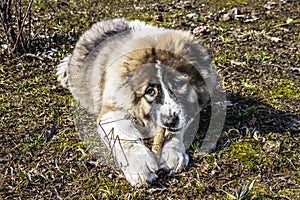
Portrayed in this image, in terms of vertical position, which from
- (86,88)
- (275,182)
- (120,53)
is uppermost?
(120,53)

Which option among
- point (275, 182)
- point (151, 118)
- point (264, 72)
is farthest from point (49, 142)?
point (264, 72)

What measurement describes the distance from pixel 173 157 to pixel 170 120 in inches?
12.7

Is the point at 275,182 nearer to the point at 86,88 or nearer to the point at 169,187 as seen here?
the point at 169,187

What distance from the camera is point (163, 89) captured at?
150 inches

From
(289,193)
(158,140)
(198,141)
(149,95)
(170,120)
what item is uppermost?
(149,95)

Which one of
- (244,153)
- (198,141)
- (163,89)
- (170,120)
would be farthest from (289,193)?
(163,89)

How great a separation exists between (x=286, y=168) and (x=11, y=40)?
400 cm

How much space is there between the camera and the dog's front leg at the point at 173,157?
149 inches

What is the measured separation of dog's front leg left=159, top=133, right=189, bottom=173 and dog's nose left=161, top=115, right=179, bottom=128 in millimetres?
195

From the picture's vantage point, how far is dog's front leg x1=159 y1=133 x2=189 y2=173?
3777 mm

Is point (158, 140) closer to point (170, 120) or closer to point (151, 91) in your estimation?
point (170, 120)

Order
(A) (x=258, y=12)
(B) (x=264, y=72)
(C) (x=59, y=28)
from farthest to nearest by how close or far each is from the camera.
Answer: (A) (x=258, y=12), (C) (x=59, y=28), (B) (x=264, y=72)

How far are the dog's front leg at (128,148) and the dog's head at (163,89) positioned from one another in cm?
15

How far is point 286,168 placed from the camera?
152 inches
